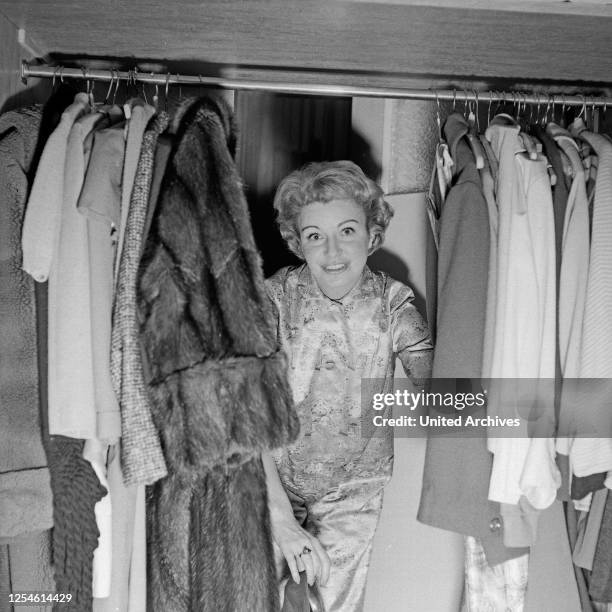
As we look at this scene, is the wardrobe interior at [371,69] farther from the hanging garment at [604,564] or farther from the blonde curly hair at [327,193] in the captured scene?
the hanging garment at [604,564]

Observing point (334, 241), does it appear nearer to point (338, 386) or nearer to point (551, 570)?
point (338, 386)

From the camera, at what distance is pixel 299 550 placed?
1590mm

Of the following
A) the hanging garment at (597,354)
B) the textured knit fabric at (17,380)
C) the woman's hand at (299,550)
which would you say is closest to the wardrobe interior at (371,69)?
the textured knit fabric at (17,380)

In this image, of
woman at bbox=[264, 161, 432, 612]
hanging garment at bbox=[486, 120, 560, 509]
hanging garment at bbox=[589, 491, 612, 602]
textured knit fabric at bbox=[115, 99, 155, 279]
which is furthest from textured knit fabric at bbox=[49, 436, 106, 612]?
hanging garment at bbox=[589, 491, 612, 602]

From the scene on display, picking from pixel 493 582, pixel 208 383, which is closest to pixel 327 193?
pixel 208 383

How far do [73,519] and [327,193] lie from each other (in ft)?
2.91

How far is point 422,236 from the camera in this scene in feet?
6.79

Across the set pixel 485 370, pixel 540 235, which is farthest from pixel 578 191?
pixel 485 370

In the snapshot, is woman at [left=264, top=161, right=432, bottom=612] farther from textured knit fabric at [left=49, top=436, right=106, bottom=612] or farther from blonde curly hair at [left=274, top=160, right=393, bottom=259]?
textured knit fabric at [left=49, top=436, right=106, bottom=612]

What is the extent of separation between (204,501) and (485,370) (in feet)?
2.00

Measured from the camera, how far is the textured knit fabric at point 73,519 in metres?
1.28

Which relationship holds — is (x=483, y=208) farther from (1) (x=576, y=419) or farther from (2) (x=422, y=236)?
(2) (x=422, y=236)

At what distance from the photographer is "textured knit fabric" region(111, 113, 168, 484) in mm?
1221

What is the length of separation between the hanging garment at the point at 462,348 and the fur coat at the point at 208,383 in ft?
1.16
